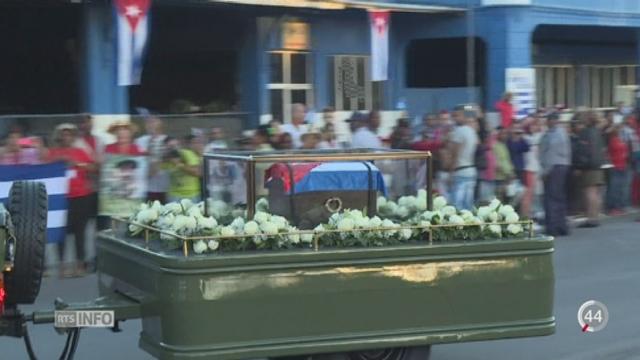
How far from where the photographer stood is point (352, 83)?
20219 millimetres

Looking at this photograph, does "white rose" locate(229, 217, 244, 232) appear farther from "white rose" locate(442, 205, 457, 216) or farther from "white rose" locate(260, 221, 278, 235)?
"white rose" locate(442, 205, 457, 216)

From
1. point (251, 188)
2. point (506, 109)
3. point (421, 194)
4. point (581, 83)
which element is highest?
point (581, 83)

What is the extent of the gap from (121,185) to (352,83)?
30.2 ft

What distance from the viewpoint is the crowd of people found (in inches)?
455

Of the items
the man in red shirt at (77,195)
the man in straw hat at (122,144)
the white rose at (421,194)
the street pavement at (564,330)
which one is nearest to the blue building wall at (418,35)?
the man in straw hat at (122,144)

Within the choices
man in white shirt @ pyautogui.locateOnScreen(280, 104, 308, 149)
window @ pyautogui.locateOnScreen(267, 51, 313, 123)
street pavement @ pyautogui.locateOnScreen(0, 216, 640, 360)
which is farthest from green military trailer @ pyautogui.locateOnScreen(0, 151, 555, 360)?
window @ pyautogui.locateOnScreen(267, 51, 313, 123)

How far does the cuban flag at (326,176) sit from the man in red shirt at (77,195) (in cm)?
544

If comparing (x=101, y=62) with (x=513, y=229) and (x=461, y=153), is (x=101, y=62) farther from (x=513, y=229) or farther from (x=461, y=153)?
(x=513, y=229)

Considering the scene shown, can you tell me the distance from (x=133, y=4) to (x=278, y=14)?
452 cm

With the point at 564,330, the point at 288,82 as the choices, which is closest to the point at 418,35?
the point at 288,82

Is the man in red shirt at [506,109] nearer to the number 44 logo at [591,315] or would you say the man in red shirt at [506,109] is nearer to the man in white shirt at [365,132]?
the man in white shirt at [365,132]

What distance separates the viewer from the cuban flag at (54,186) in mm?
11227

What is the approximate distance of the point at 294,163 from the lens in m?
6.48

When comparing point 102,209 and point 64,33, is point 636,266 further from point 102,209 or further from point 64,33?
point 64,33
